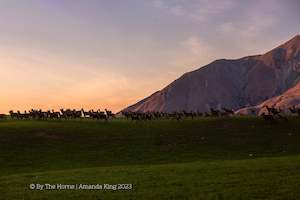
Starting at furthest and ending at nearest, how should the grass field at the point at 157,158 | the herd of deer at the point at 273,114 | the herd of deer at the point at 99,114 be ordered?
the herd of deer at the point at 99,114
the herd of deer at the point at 273,114
the grass field at the point at 157,158

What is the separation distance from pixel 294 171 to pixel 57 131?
44619 millimetres

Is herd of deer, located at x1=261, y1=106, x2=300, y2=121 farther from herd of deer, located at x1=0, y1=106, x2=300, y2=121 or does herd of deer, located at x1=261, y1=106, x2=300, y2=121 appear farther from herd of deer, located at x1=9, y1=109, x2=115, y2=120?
herd of deer, located at x1=9, y1=109, x2=115, y2=120

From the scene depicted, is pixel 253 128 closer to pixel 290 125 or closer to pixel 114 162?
pixel 290 125

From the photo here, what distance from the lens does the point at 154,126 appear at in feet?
260

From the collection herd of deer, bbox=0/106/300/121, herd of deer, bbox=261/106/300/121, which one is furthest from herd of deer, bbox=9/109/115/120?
herd of deer, bbox=261/106/300/121

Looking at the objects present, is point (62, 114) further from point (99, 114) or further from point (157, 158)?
point (157, 158)

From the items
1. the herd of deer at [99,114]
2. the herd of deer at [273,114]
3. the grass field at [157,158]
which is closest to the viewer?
the grass field at [157,158]

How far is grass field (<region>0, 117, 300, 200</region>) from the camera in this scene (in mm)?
31703

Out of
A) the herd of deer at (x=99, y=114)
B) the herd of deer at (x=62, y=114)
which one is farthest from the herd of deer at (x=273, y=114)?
the herd of deer at (x=62, y=114)

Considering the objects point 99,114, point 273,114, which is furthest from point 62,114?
point 273,114

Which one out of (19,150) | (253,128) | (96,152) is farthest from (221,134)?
(19,150)

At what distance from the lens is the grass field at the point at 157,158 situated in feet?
104

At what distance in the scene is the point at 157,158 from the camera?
190 ft

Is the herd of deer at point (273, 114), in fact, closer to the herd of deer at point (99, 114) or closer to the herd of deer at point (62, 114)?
the herd of deer at point (99, 114)
